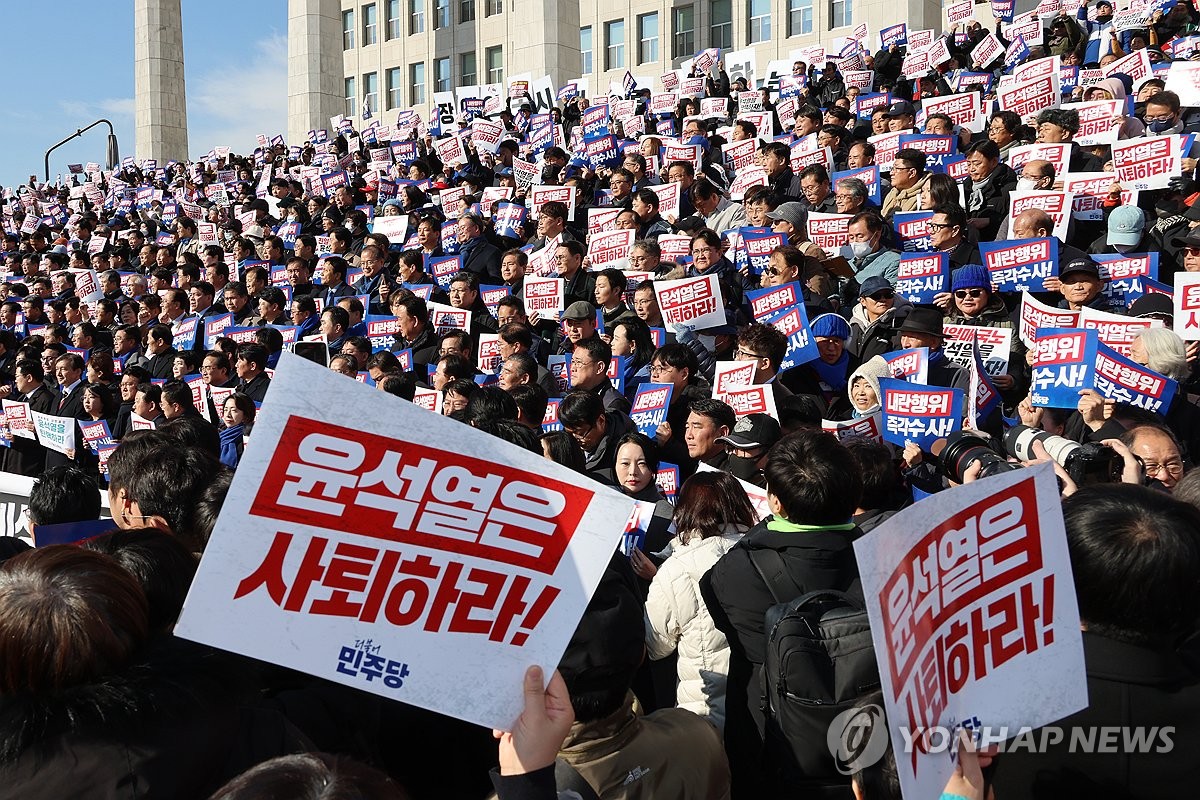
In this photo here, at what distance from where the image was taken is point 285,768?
1.42 m

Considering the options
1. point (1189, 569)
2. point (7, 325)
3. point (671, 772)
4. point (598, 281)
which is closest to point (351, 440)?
point (671, 772)

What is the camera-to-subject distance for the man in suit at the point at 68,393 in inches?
341

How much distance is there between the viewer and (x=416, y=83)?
5553cm

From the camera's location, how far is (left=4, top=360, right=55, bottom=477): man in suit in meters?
8.62

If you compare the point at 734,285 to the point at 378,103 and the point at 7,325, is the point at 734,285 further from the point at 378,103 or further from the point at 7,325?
the point at 378,103

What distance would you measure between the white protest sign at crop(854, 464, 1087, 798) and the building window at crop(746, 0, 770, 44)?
1718 inches

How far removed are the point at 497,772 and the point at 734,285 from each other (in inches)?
268

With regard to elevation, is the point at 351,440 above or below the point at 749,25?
below

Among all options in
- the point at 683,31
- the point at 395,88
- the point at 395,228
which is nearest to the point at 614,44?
the point at 683,31

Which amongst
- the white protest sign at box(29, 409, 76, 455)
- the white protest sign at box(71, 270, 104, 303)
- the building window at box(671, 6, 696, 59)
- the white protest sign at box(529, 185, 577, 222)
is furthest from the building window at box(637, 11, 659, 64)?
the white protest sign at box(29, 409, 76, 455)

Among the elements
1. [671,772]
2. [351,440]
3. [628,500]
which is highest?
[351,440]

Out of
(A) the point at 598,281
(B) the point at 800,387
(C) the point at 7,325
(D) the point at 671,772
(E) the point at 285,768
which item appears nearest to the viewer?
(E) the point at 285,768

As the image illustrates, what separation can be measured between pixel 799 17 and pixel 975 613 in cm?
4313

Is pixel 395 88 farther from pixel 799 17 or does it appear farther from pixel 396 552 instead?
pixel 396 552
